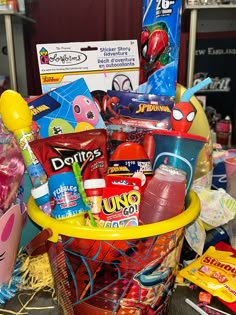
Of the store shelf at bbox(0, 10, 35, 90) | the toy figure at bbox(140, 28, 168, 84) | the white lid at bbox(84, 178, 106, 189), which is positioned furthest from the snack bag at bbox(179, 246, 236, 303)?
the store shelf at bbox(0, 10, 35, 90)

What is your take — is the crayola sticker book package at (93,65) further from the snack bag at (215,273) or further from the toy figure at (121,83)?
the snack bag at (215,273)

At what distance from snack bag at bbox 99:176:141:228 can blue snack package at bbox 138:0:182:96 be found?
215 mm

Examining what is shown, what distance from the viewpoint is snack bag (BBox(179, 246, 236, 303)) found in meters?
0.43

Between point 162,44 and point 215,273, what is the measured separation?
344 millimetres

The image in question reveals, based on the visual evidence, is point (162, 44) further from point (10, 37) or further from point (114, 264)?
point (10, 37)

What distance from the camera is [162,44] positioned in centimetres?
55

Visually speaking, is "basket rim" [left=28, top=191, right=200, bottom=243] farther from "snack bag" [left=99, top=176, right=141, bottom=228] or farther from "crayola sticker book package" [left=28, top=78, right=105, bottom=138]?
"crayola sticker book package" [left=28, top=78, right=105, bottom=138]

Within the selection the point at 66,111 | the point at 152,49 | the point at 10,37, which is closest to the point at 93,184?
the point at 66,111

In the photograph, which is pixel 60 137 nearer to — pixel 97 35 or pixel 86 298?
pixel 86 298

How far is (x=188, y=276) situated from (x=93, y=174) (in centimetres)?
18

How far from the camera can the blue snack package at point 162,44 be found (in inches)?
21.3

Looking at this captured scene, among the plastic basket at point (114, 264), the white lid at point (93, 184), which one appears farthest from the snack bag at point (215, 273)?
the white lid at point (93, 184)

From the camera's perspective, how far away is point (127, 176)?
0.42 metres

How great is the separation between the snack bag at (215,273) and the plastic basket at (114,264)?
0.07 metres
